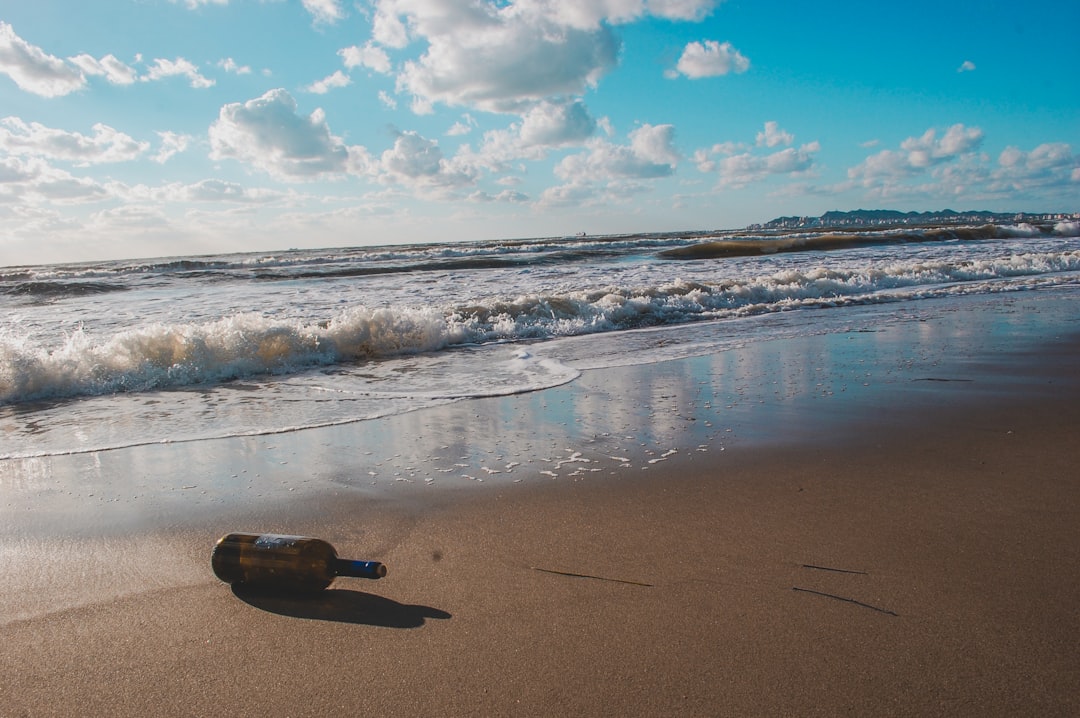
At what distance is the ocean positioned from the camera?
20.9 feet

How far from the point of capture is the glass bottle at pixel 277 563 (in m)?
2.48

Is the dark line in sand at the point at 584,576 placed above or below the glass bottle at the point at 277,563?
below

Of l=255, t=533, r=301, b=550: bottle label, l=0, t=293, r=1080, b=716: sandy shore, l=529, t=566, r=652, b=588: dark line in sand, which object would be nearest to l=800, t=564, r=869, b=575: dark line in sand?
l=0, t=293, r=1080, b=716: sandy shore

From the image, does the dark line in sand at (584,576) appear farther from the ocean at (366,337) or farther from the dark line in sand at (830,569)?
the ocean at (366,337)

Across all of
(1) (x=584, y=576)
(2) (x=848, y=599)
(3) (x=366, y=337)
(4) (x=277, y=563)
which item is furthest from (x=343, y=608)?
(3) (x=366, y=337)

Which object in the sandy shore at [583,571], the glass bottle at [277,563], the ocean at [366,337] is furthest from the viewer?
the ocean at [366,337]

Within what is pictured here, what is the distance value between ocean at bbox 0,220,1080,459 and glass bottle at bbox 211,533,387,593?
9.72ft

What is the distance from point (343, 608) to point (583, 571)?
927 mm

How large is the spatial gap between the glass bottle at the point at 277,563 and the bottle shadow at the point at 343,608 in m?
0.04

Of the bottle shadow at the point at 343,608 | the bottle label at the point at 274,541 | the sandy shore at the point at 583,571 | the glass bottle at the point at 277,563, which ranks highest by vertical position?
the bottle label at the point at 274,541

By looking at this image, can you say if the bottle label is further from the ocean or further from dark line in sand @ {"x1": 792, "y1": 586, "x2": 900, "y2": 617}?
the ocean

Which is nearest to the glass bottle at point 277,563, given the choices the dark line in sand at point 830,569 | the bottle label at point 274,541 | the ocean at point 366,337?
→ the bottle label at point 274,541

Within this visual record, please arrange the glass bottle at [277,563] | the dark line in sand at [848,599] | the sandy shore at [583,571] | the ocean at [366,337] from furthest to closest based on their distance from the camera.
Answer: the ocean at [366,337]
the glass bottle at [277,563]
the dark line in sand at [848,599]
the sandy shore at [583,571]

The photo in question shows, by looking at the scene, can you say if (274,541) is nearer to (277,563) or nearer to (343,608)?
(277,563)
